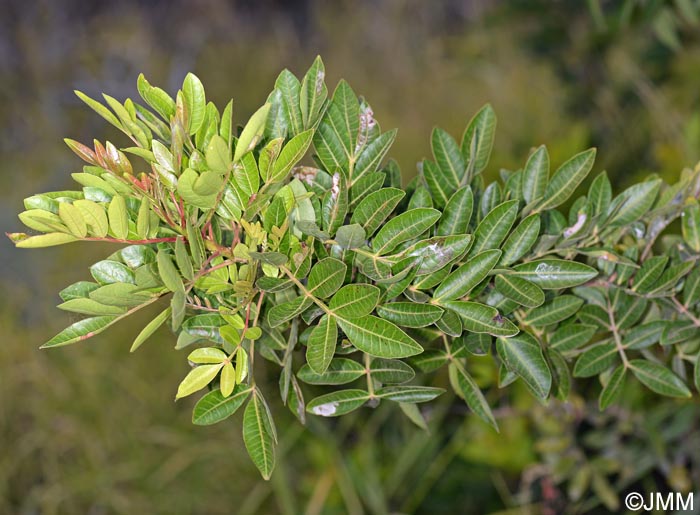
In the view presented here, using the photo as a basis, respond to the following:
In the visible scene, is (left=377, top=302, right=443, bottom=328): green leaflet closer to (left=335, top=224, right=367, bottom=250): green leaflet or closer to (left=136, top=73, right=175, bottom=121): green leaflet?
(left=335, top=224, right=367, bottom=250): green leaflet

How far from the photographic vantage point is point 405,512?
3.54ft

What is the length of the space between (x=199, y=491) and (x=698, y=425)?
91cm

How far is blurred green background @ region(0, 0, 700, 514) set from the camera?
0.94 meters

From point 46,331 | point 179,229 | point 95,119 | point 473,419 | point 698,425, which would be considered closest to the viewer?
point 179,229

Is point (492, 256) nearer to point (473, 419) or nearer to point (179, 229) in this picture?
point (179, 229)

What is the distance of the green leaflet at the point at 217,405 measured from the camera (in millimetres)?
320

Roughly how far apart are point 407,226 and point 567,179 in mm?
121

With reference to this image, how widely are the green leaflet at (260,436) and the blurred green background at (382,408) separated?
0.53m

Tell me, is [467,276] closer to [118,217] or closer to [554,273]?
[554,273]

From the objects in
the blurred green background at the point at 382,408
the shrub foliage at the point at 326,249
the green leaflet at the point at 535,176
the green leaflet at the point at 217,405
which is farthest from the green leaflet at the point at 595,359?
the blurred green background at the point at 382,408

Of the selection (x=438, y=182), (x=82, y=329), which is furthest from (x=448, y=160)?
(x=82, y=329)

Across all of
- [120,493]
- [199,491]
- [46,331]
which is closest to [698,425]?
[199,491]

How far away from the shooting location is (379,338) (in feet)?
1.03

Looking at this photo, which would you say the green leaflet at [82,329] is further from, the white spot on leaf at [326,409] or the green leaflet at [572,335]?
the green leaflet at [572,335]
